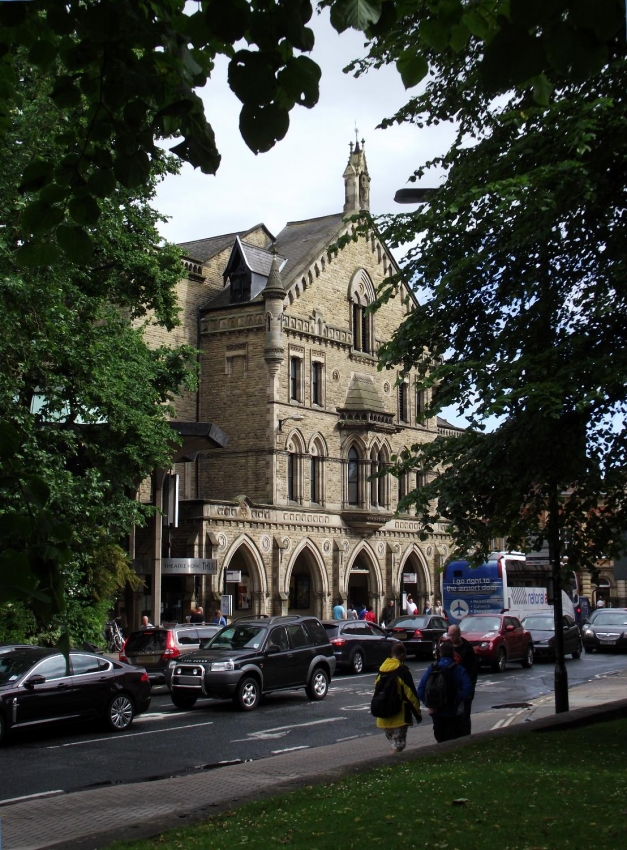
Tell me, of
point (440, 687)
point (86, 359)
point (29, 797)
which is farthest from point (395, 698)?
point (86, 359)

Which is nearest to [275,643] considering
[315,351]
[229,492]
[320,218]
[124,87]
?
[124,87]

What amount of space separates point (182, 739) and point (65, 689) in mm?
1987

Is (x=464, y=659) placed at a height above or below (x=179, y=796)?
above

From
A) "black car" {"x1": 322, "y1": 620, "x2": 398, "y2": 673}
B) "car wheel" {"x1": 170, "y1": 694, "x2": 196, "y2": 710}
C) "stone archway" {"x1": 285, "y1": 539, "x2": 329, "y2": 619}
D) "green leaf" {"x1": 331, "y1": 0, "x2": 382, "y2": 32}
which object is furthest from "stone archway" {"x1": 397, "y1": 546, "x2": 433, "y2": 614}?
"green leaf" {"x1": 331, "y1": 0, "x2": 382, "y2": 32}

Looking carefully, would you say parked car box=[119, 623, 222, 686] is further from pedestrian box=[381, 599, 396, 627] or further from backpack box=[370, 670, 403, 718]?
pedestrian box=[381, 599, 396, 627]

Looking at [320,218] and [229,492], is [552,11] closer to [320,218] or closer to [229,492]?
[229,492]

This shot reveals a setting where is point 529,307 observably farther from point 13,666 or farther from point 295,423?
point 295,423

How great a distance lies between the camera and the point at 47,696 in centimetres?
1675

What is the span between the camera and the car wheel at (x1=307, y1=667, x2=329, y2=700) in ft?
73.9

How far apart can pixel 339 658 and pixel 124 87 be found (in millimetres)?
24671

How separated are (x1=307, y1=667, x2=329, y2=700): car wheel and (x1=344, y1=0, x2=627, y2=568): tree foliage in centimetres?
749

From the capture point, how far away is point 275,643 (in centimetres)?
2186

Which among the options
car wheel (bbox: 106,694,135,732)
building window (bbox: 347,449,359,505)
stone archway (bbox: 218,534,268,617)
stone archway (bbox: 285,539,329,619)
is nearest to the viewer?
car wheel (bbox: 106,694,135,732)

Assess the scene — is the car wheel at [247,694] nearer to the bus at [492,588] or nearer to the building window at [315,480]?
the bus at [492,588]
